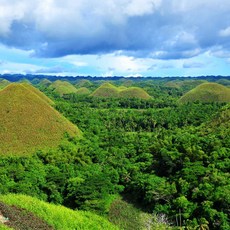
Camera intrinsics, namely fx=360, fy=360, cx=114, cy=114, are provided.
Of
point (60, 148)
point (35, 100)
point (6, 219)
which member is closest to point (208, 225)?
point (6, 219)

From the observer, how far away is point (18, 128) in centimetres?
5175

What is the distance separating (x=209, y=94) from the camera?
11850 cm

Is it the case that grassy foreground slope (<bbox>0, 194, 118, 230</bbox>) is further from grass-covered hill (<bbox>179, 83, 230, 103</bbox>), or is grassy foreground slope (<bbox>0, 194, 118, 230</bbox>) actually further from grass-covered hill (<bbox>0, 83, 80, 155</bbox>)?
grass-covered hill (<bbox>179, 83, 230, 103</bbox>)

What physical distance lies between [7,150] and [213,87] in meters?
92.5

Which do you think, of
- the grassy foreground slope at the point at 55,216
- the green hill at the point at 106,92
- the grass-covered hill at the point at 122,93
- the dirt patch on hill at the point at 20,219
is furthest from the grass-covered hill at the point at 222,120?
the green hill at the point at 106,92

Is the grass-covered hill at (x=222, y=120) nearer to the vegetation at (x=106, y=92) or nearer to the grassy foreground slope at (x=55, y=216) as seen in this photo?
the grassy foreground slope at (x=55, y=216)

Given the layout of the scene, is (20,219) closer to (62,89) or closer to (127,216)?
(127,216)

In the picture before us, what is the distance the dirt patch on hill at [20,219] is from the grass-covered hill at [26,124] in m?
26.8

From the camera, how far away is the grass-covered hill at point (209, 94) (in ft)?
375

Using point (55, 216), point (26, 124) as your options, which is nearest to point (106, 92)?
point (26, 124)

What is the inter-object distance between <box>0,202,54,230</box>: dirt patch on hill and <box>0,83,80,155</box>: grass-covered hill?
2678 centimetres

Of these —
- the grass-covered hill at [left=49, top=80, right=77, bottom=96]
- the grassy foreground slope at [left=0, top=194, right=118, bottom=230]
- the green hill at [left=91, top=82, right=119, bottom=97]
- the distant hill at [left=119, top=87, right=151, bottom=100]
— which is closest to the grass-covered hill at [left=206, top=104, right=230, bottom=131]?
the grassy foreground slope at [left=0, top=194, right=118, bottom=230]

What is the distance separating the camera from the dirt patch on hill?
1738 centimetres

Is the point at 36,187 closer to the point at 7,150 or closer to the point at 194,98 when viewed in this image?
the point at 7,150
